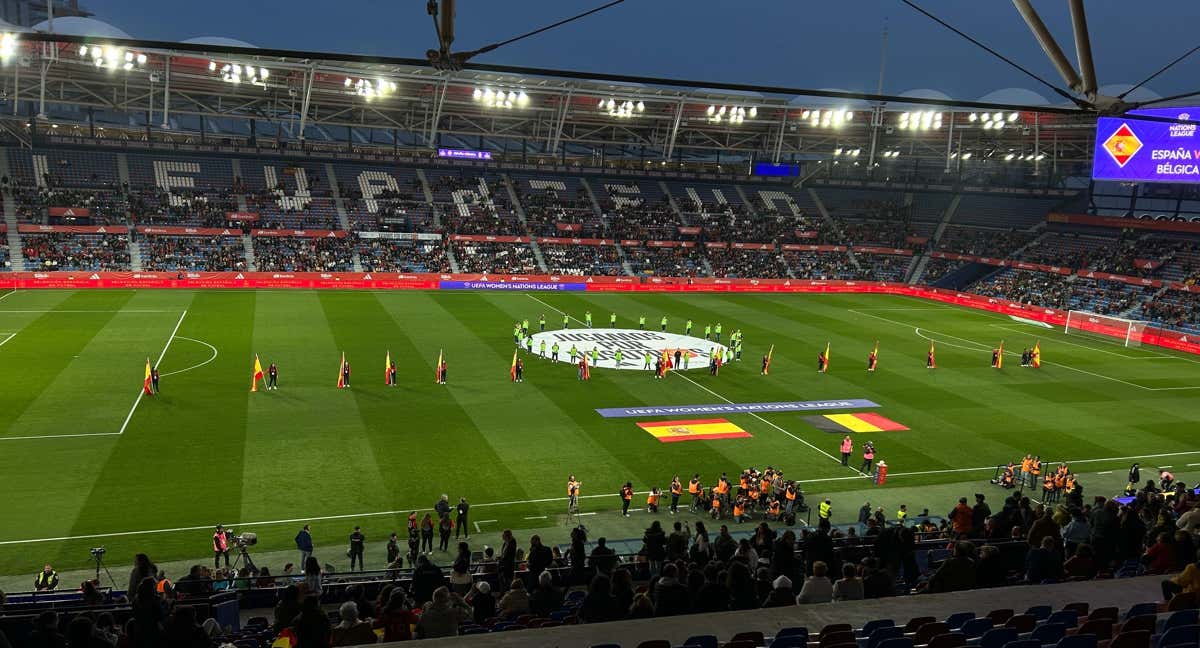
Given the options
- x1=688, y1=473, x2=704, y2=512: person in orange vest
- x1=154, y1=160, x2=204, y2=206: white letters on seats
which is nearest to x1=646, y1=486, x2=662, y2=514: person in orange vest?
x1=688, y1=473, x2=704, y2=512: person in orange vest

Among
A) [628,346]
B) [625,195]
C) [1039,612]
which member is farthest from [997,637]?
[625,195]

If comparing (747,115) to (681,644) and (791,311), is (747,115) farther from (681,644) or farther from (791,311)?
(681,644)

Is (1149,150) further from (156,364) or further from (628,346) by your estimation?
(156,364)

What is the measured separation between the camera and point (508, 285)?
67.1m

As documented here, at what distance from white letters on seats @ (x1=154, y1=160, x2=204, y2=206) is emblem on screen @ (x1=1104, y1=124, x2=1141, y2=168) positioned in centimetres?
6812

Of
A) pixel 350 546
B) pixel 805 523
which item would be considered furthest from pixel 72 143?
pixel 805 523

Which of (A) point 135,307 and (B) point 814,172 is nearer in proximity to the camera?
(A) point 135,307

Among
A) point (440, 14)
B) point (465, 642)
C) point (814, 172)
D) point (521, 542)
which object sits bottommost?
point (521, 542)

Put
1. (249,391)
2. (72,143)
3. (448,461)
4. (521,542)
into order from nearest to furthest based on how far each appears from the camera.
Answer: (521,542), (448,461), (249,391), (72,143)

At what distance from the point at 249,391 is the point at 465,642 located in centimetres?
2699

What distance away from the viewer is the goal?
175ft

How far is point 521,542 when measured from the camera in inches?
808

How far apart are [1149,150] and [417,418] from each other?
50.2 metres

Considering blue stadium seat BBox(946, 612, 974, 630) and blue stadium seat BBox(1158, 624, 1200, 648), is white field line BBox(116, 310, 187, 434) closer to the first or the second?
blue stadium seat BBox(946, 612, 974, 630)
